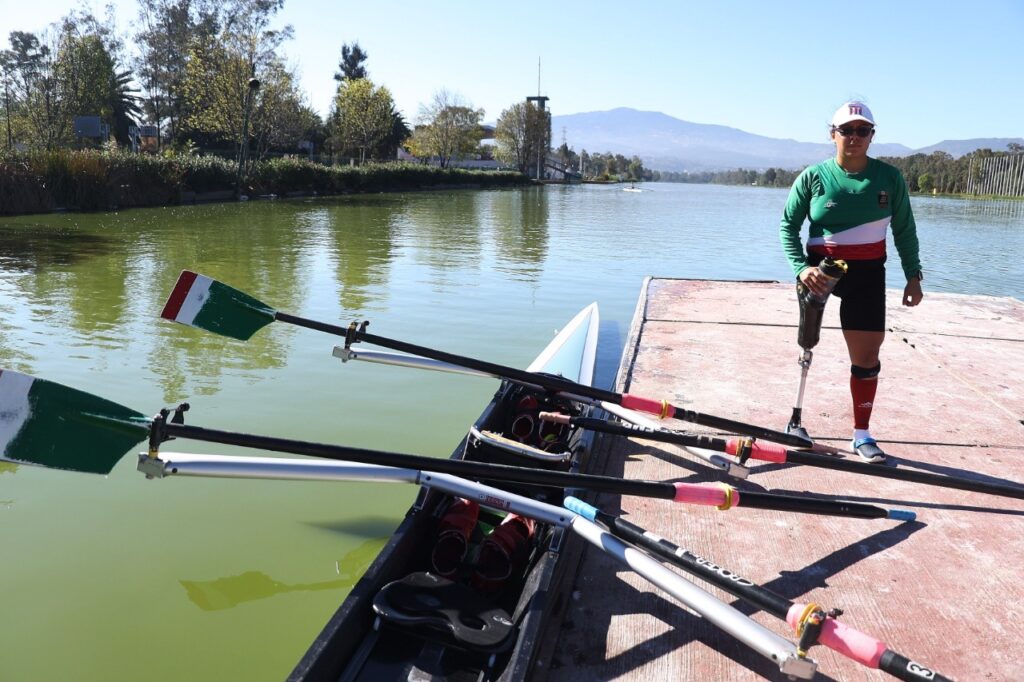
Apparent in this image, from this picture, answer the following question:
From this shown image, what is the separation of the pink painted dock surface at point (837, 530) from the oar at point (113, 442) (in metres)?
0.49

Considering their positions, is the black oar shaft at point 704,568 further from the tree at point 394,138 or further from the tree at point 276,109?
the tree at point 394,138

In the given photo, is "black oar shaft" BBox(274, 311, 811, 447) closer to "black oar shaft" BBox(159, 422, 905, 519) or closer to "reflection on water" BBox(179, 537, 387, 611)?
"black oar shaft" BBox(159, 422, 905, 519)

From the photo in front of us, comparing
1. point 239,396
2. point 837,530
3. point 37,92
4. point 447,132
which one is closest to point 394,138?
point 447,132

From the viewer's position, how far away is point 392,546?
2873 mm

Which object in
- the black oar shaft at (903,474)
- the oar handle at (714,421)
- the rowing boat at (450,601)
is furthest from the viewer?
the oar handle at (714,421)

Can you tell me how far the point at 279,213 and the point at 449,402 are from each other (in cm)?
2268

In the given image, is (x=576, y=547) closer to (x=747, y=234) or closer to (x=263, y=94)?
(x=747, y=234)

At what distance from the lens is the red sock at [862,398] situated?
4.33m

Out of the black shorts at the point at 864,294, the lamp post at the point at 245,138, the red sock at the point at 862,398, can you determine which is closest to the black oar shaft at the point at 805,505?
the red sock at the point at 862,398

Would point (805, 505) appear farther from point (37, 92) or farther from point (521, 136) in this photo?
point (521, 136)


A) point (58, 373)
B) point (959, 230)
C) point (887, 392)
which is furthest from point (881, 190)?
point (959, 230)

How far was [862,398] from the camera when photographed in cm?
435

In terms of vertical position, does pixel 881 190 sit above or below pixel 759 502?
above

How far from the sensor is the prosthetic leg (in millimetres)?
4012
